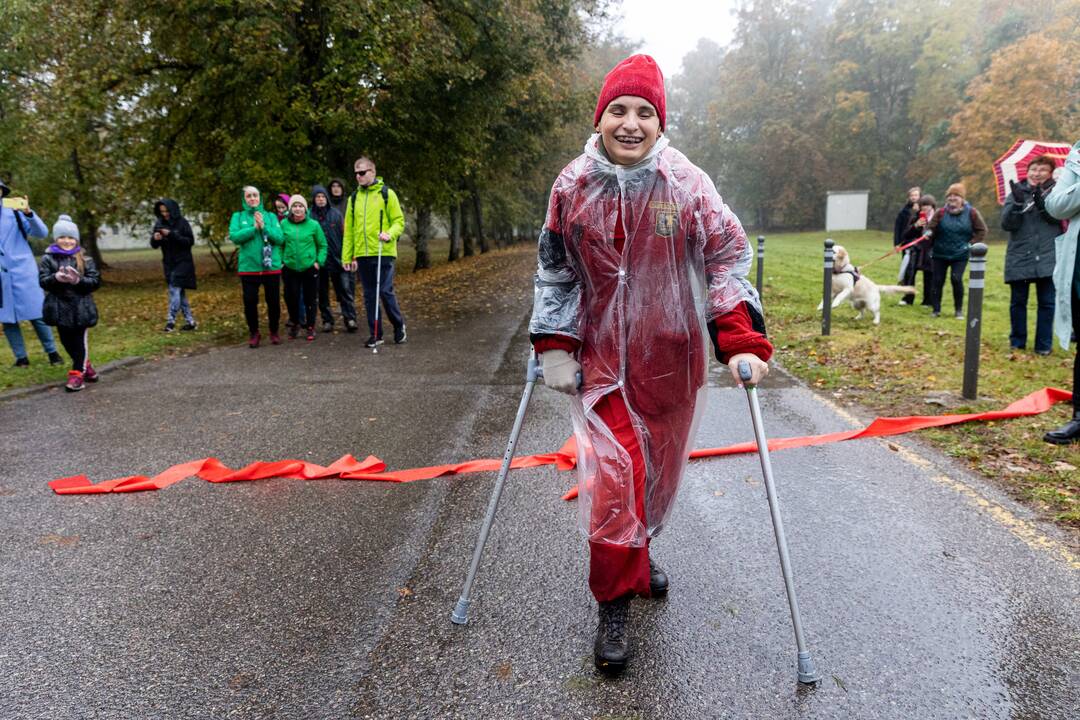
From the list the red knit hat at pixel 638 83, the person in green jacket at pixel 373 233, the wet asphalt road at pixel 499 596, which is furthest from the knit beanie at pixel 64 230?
the red knit hat at pixel 638 83

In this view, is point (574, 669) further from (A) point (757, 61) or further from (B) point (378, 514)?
(A) point (757, 61)

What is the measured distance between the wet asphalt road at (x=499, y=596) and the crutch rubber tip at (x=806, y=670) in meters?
0.05

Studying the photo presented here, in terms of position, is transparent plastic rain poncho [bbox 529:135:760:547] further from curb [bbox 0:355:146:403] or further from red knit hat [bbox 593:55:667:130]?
curb [bbox 0:355:146:403]

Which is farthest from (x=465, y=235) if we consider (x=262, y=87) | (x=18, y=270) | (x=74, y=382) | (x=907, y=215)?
(x=74, y=382)

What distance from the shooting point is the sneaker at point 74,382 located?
741 centimetres

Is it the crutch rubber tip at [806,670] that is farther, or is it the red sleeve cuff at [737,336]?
the red sleeve cuff at [737,336]

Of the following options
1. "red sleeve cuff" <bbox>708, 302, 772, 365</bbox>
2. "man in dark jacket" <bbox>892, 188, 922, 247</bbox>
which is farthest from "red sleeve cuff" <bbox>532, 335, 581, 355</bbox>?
"man in dark jacket" <bbox>892, 188, 922, 247</bbox>

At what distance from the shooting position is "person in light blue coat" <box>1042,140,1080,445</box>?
190 inches

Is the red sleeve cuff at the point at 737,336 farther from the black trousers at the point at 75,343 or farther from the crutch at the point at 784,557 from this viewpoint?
the black trousers at the point at 75,343

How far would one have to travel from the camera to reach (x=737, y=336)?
2.68 meters

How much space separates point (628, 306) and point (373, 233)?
7.06 m

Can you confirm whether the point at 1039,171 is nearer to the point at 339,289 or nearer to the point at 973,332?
the point at 973,332

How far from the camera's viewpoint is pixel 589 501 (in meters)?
2.69

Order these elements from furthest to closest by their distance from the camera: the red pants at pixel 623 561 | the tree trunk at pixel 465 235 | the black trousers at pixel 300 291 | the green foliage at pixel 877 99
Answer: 1. the tree trunk at pixel 465 235
2. the green foliage at pixel 877 99
3. the black trousers at pixel 300 291
4. the red pants at pixel 623 561
